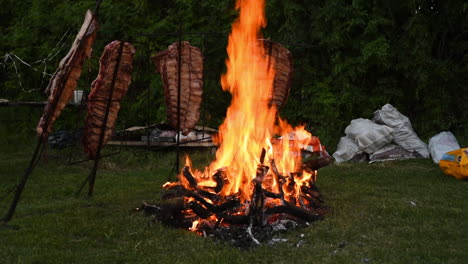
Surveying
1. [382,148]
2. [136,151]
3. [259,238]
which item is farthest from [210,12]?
[259,238]

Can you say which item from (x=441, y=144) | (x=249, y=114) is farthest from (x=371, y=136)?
(x=249, y=114)

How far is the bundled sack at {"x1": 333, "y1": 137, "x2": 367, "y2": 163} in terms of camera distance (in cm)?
1122

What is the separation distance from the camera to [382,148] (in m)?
11.3

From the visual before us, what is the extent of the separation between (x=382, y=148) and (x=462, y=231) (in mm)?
5335

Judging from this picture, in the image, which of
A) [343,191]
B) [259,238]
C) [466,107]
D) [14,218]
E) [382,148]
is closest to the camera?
[259,238]

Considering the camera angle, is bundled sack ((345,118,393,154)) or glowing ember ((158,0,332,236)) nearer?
glowing ember ((158,0,332,236))

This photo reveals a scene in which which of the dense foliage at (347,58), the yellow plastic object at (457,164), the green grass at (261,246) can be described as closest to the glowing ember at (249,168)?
the green grass at (261,246)

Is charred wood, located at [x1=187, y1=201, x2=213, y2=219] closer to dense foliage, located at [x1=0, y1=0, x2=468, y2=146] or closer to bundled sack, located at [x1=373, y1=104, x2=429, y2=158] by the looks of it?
bundled sack, located at [x1=373, y1=104, x2=429, y2=158]

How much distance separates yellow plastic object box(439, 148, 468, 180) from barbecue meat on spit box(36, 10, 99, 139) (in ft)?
21.0

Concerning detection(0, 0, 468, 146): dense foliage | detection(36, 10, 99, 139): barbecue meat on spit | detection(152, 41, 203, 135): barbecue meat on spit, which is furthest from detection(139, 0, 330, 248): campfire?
detection(0, 0, 468, 146): dense foliage

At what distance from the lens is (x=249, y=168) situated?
22.2 ft

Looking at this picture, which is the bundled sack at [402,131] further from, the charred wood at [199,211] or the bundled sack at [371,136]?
the charred wood at [199,211]

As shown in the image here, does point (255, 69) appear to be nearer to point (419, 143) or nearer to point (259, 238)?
point (259, 238)

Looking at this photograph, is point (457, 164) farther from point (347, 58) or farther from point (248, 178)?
point (347, 58)
